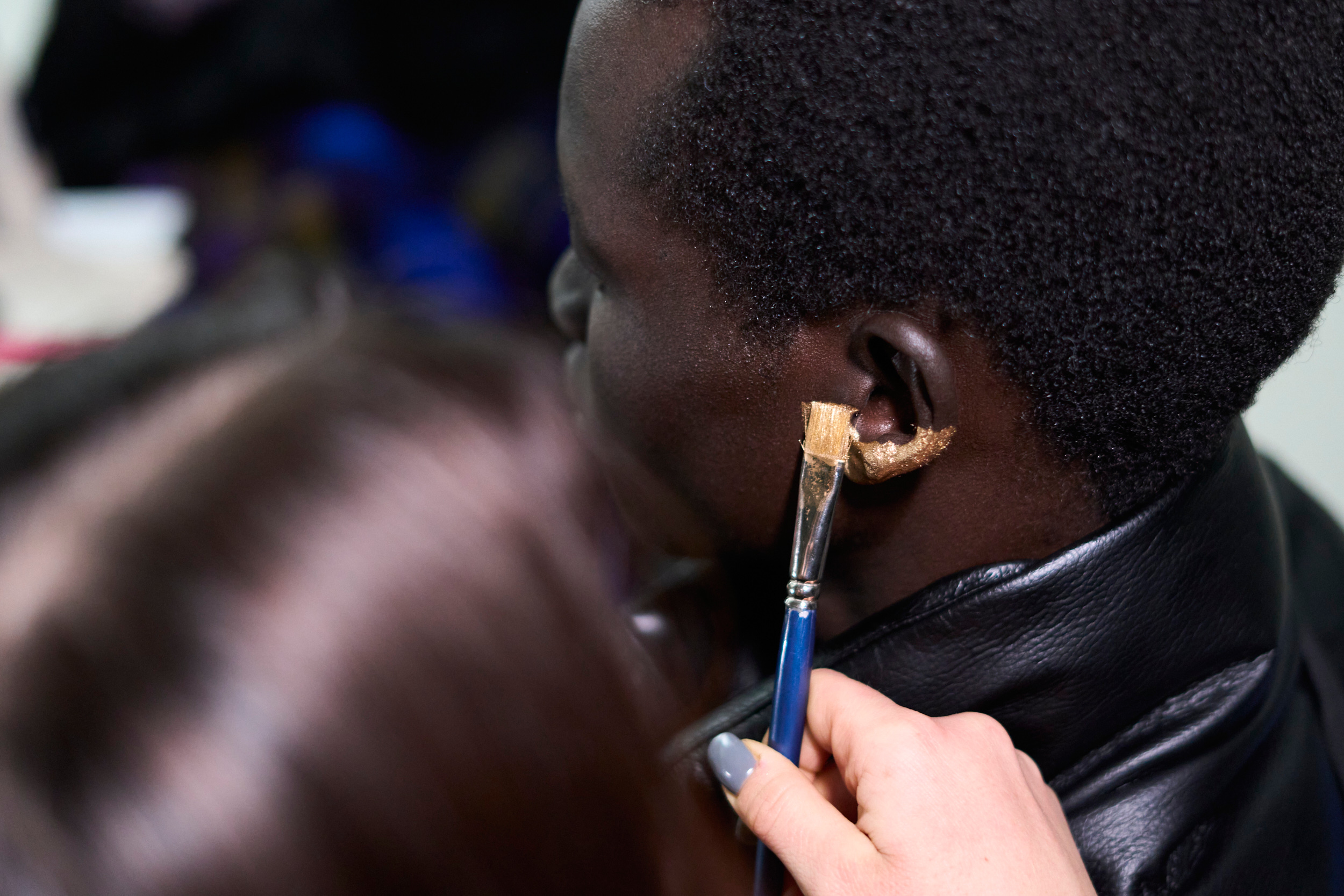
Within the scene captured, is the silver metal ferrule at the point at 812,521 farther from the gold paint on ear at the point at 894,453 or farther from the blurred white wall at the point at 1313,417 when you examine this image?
the blurred white wall at the point at 1313,417

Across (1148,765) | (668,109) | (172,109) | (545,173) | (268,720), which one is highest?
(668,109)

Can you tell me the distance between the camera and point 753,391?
0.55 metres

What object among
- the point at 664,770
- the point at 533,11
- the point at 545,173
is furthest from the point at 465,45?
the point at 664,770

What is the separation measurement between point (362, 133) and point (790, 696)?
1.09 metres

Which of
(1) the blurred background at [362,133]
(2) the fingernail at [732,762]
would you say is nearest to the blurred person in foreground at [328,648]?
(2) the fingernail at [732,762]

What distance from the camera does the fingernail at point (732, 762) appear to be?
506 mm

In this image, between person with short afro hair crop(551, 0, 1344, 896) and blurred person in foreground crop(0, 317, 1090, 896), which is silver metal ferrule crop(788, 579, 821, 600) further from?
blurred person in foreground crop(0, 317, 1090, 896)

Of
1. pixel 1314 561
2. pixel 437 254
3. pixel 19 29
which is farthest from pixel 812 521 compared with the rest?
pixel 19 29

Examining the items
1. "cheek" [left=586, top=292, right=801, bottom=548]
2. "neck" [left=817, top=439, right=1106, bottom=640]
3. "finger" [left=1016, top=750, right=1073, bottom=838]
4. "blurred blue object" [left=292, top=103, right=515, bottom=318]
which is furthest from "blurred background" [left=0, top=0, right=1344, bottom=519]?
"finger" [left=1016, top=750, right=1073, bottom=838]

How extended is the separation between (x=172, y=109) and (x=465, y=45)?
1.56 ft

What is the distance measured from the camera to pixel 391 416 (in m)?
→ 0.36

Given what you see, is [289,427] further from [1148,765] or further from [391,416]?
[1148,765]

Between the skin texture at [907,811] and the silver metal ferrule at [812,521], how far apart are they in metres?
0.07

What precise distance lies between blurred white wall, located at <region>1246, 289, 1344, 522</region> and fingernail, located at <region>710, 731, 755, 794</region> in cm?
105
